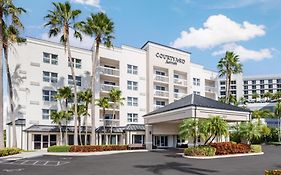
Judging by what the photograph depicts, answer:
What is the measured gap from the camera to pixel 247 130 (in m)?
30.3

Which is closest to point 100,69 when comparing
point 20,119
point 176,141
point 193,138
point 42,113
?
point 42,113

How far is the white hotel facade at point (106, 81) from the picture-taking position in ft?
124

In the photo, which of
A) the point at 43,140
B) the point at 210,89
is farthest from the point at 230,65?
the point at 43,140

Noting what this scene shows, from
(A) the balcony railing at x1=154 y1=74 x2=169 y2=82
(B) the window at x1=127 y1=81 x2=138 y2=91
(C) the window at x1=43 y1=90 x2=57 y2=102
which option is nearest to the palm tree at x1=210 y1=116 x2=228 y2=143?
(B) the window at x1=127 y1=81 x2=138 y2=91

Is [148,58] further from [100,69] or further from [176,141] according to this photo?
[176,141]

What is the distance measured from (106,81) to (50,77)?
863cm

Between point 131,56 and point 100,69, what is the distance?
18.9 feet

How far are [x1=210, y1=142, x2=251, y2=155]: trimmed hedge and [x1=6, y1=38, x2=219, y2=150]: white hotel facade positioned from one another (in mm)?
16589

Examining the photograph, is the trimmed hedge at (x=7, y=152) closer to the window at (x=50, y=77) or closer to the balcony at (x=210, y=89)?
the window at (x=50, y=77)

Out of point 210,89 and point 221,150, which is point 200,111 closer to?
point 221,150

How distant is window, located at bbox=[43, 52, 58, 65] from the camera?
39.9 meters

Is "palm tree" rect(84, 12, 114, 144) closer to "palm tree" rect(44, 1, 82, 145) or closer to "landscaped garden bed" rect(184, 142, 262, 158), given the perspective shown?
"palm tree" rect(44, 1, 82, 145)

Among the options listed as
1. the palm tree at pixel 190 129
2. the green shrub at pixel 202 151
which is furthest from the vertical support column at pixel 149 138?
the green shrub at pixel 202 151

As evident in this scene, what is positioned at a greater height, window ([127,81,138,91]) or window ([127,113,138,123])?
window ([127,81,138,91])
